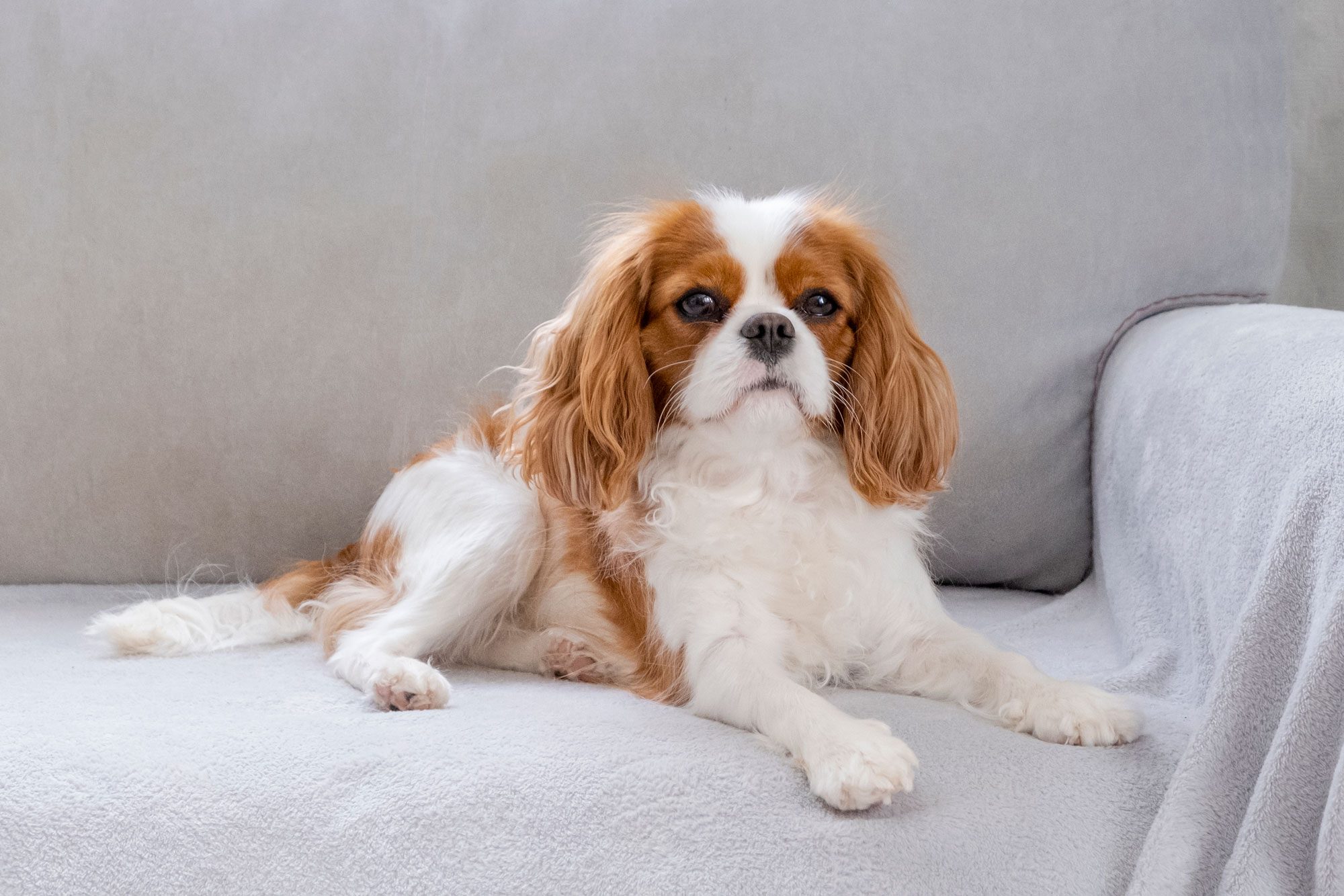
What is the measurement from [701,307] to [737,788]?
0.65 m

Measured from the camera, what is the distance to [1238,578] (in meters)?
1.32

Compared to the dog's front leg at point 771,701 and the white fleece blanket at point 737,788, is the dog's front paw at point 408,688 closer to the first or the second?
the white fleece blanket at point 737,788

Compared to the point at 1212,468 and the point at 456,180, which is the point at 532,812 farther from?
the point at 456,180

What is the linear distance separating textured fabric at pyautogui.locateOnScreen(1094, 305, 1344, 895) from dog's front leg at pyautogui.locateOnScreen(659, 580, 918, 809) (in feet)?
0.81

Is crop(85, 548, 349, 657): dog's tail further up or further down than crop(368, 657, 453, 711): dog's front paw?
further down

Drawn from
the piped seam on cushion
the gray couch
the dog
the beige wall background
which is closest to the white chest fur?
the dog

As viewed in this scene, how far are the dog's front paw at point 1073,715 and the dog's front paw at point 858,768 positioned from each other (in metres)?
0.22

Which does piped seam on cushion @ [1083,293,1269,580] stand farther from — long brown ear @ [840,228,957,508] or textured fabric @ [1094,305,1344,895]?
long brown ear @ [840,228,957,508]

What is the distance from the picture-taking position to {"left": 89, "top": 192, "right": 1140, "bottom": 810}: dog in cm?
149

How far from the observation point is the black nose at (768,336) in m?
1.45

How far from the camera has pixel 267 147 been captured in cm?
207

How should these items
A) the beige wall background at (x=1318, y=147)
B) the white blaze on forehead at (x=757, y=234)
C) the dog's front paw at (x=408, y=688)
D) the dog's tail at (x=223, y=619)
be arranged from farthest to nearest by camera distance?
the beige wall background at (x=1318, y=147) < the dog's tail at (x=223, y=619) < the white blaze on forehead at (x=757, y=234) < the dog's front paw at (x=408, y=688)

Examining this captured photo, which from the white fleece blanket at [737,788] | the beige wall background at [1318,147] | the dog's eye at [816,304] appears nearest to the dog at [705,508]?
the dog's eye at [816,304]

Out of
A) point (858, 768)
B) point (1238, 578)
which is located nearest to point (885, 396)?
point (1238, 578)
